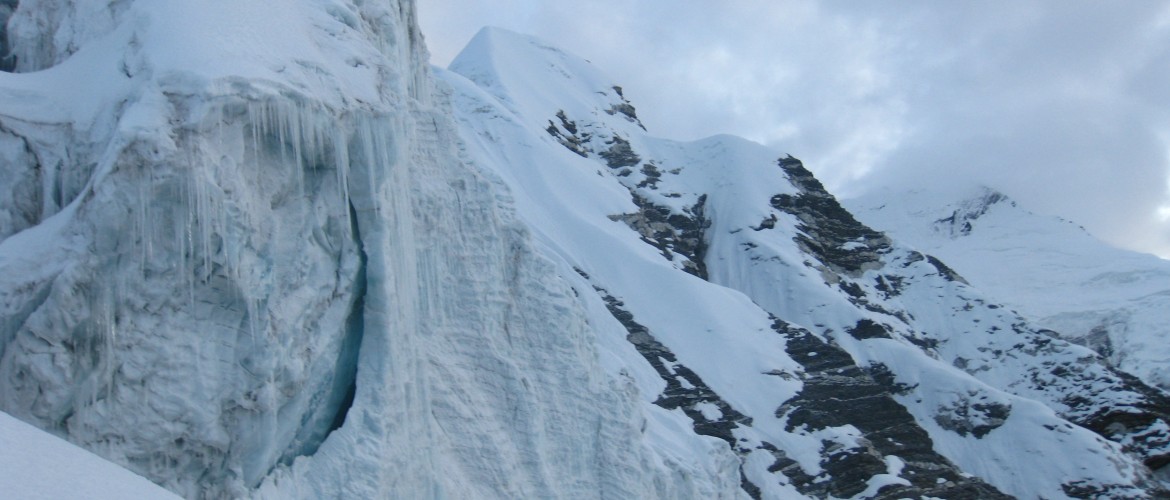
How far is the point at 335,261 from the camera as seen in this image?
19.2 meters

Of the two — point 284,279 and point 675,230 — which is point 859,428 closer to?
point 675,230

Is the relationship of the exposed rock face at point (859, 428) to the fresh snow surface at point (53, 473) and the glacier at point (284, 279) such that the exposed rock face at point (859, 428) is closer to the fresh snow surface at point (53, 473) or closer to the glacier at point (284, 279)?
the glacier at point (284, 279)

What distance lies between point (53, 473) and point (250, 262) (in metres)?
6.06

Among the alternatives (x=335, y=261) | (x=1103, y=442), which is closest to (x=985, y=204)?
(x=1103, y=442)

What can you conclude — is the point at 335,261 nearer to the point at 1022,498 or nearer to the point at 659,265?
the point at 659,265

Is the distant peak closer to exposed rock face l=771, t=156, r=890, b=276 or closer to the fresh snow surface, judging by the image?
exposed rock face l=771, t=156, r=890, b=276

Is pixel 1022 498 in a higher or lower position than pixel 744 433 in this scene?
higher

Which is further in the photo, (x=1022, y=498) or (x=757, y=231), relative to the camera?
(x=757, y=231)

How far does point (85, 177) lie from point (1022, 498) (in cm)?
6103

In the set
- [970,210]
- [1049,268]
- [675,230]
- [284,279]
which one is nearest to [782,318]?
[675,230]

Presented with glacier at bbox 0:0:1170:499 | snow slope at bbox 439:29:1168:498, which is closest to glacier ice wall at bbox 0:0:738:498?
glacier at bbox 0:0:1170:499

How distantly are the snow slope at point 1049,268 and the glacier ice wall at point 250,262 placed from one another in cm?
7945

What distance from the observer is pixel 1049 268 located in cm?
11694

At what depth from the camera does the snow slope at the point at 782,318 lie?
58469 millimetres
